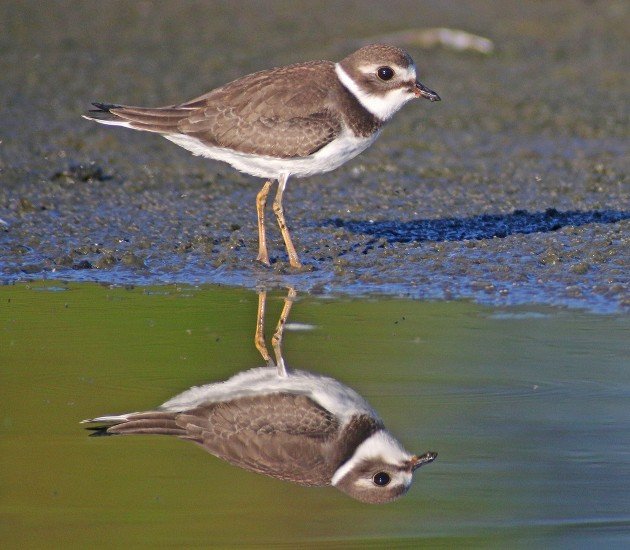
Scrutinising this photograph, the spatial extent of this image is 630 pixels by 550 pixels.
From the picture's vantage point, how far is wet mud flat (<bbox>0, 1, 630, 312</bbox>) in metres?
7.60

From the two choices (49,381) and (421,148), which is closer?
(49,381)

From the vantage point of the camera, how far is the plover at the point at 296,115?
7363mm

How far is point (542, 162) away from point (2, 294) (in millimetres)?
5212

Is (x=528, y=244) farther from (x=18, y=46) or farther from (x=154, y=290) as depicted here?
(x=18, y=46)

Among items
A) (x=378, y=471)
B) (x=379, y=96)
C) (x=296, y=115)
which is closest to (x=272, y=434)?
(x=378, y=471)

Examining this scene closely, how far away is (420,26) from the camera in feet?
49.6

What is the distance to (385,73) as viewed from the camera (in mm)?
7543

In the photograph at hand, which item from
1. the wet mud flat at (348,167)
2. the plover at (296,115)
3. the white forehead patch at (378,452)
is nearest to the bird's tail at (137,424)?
the white forehead patch at (378,452)

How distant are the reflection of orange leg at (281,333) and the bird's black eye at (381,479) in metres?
1.18

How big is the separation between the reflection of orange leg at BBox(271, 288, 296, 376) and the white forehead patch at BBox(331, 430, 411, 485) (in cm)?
88

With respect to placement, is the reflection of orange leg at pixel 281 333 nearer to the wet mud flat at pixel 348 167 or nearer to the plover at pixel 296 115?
the wet mud flat at pixel 348 167

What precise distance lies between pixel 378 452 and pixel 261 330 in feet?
5.84

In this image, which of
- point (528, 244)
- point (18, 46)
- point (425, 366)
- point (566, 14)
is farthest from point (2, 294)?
point (566, 14)

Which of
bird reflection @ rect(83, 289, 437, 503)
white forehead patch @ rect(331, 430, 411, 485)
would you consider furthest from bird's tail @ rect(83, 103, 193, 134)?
white forehead patch @ rect(331, 430, 411, 485)
